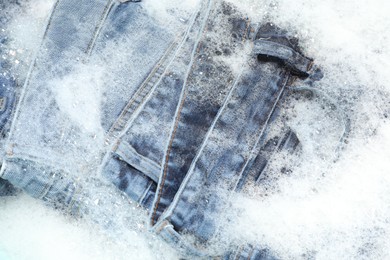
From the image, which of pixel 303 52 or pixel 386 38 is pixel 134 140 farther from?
pixel 386 38

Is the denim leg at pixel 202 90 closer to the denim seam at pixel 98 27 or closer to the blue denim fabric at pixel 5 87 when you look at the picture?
the denim seam at pixel 98 27

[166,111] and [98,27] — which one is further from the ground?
[98,27]

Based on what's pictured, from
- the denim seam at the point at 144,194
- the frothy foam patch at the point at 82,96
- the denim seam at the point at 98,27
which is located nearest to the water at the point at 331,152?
the frothy foam patch at the point at 82,96

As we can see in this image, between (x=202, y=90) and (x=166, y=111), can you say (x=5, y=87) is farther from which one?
(x=202, y=90)

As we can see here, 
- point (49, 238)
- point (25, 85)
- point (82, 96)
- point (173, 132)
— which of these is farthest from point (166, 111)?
point (49, 238)

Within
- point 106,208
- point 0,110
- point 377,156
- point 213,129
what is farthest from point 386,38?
point 0,110

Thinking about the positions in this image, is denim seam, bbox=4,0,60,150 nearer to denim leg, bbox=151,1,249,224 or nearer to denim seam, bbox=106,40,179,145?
denim seam, bbox=106,40,179,145

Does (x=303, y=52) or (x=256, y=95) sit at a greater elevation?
(x=303, y=52)
